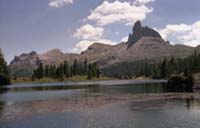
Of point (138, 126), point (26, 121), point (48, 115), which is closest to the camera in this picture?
point (138, 126)

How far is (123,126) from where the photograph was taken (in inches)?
1844

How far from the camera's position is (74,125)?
49.2 meters

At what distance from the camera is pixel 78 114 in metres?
60.9

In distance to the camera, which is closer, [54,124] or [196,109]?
[54,124]

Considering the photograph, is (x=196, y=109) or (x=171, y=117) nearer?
(x=171, y=117)

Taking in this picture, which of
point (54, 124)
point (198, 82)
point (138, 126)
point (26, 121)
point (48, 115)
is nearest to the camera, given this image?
point (138, 126)

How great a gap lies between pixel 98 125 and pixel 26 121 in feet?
42.9

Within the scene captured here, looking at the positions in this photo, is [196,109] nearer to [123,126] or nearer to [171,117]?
[171,117]

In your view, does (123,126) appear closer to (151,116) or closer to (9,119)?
(151,116)

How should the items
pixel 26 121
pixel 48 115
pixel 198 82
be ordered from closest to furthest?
1. pixel 26 121
2. pixel 48 115
3. pixel 198 82

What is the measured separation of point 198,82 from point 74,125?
83700mm

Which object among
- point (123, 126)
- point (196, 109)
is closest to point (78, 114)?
point (123, 126)

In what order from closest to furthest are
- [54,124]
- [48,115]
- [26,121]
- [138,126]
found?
[138,126] < [54,124] < [26,121] < [48,115]

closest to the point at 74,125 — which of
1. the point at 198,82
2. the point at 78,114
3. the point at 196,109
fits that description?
the point at 78,114
